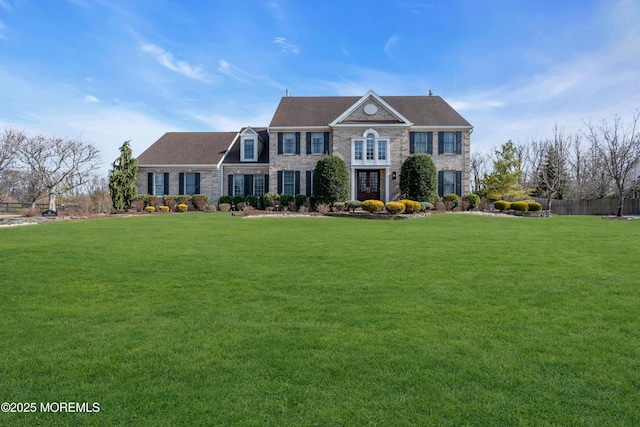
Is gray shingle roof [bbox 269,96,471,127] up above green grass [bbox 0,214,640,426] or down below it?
above

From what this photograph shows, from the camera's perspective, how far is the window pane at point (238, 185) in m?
29.5

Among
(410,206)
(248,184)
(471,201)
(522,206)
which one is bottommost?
(522,206)

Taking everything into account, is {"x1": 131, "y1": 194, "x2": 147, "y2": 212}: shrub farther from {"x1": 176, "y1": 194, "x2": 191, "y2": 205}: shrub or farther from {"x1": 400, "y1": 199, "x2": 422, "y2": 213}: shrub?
{"x1": 400, "y1": 199, "x2": 422, "y2": 213}: shrub

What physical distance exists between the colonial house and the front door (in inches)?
2.9

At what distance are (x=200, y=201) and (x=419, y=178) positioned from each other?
1570 cm

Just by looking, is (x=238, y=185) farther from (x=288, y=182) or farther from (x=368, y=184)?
(x=368, y=184)

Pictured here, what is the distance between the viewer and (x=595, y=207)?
31094 millimetres

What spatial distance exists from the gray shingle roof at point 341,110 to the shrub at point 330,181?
13.6ft

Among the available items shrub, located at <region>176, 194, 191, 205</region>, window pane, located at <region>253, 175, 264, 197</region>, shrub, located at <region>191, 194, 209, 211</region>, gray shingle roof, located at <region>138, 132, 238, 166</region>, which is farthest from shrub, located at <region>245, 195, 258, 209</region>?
shrub, located at <region>176, 194, 191, 205</region>

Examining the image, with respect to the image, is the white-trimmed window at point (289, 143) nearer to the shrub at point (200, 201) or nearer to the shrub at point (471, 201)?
the shrub at point (200, 201)

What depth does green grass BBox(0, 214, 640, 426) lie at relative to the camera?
9.52 feet

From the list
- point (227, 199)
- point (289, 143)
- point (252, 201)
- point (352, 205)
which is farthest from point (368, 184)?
point (227, 199)

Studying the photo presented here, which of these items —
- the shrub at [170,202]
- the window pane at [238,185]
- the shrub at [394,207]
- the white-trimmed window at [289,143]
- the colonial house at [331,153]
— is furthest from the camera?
the window pane at [238,185]

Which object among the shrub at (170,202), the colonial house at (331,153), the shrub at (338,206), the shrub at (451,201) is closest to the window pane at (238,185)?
the colonial house at (331,153)
